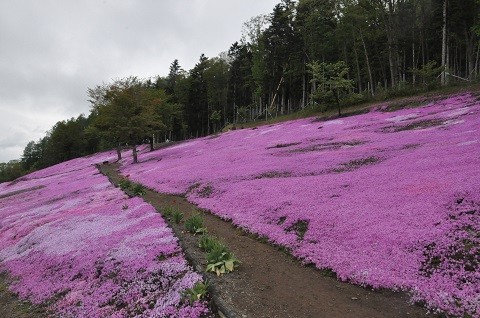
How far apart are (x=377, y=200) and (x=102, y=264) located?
390 inches

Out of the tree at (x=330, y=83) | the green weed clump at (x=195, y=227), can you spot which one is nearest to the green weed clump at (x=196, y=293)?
the green weed clump at (x=195, y=227)

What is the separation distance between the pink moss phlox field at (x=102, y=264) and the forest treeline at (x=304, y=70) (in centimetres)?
2581

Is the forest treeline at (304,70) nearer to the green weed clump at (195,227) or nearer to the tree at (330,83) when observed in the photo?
the tree at (330,83)

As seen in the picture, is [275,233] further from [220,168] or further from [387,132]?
[387,132]

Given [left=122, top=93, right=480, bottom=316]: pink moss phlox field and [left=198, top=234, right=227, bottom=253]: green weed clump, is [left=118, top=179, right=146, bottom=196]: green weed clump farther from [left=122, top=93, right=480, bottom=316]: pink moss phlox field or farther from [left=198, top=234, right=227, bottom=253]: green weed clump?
[left=198, top=234, right=227, bottom=253]: green weed clump

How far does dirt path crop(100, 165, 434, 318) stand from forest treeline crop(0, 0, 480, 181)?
30.4 metres

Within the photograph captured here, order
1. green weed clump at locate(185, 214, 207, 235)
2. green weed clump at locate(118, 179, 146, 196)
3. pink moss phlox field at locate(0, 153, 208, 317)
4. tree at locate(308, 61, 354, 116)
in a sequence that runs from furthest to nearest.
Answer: tree at locate(308, 61, 354, 116), green weed clump at locate(118, 179, 146, 196), green weed clump at locate(185, 214, 207, 235), pink moss phlox field at locate(0, 153, 208, 317)

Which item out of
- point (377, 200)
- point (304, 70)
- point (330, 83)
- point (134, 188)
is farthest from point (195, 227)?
point (304, 70)

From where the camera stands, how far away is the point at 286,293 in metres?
8.03

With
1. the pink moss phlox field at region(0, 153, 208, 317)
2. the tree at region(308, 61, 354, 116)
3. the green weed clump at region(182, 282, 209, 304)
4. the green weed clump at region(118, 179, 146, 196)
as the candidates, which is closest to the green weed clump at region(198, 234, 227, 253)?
the pink moss phlox field at region(0, 153, 208, 317)

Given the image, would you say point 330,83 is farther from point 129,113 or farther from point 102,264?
point 102,264

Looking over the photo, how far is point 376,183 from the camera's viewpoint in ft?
45.3

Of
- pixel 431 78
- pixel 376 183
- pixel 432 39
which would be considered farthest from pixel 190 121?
pixel 376 183

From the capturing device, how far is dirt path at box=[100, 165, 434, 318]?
7.08 meters
